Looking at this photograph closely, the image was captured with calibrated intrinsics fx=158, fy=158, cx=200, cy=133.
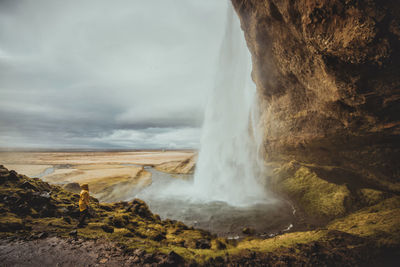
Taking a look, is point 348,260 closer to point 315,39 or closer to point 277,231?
point 277,231

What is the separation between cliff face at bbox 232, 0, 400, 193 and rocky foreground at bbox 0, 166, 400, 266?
169 inches

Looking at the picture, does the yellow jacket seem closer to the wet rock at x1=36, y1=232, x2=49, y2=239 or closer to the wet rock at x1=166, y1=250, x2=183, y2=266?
the wet rock at x1=36, y1=232, x2=49, y2=239

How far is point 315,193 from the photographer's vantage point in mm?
13172

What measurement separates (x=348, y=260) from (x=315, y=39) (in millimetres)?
9583

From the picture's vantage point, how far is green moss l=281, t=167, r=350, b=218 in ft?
36.4

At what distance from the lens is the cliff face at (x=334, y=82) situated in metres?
6.67

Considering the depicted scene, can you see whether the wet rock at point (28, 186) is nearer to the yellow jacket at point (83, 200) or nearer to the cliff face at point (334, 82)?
the yellow jacket at point (83, 200)

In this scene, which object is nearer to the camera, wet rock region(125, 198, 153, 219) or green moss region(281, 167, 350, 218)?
wet rock region(125, 198, 153, 219)

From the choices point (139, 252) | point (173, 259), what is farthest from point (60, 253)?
point (173, 259)

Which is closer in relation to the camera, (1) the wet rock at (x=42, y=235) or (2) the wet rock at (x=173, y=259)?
(2) the wet rock at (x=173, y=259)

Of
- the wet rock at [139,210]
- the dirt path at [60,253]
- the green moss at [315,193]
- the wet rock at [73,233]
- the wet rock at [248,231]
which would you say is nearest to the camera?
the dirt path at [60,253]

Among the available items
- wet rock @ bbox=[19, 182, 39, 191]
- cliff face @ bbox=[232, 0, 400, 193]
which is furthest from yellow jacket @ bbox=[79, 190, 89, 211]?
cliff face @ bbox=[232, 0, 400, 193]

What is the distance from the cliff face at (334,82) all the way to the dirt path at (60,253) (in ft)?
39.7

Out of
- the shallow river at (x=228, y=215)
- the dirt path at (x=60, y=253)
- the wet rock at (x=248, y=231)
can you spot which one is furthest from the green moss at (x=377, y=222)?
the dirt path at (x=60, y=253)
